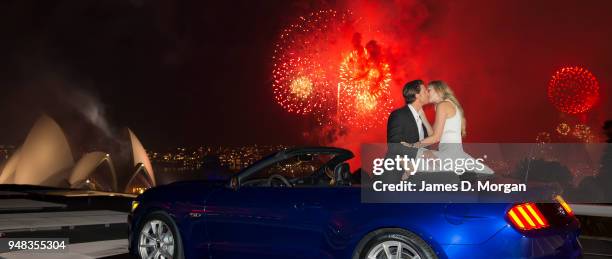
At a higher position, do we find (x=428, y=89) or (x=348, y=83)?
(x=348, y=83)

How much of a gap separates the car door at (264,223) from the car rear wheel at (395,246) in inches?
18.3

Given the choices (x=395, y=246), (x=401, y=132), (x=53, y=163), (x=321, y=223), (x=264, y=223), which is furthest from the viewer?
(x=53, y=163)

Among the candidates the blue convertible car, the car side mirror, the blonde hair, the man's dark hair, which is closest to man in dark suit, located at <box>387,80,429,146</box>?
the man's dark hair

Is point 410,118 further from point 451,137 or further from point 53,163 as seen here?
point 53,163

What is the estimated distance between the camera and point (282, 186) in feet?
23.0

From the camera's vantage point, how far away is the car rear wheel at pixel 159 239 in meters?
7.50

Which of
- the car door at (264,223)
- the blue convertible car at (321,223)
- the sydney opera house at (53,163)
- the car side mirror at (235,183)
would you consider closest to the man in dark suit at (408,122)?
the blue convertible car at (321,223)

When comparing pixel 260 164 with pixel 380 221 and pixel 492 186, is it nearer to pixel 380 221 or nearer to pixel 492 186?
pixel 380 221

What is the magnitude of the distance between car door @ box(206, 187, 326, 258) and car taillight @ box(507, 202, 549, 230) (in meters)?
1.52

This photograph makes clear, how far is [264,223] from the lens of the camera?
22.4 feet

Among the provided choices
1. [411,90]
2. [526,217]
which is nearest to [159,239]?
[411,90]

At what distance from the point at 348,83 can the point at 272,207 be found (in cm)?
2348

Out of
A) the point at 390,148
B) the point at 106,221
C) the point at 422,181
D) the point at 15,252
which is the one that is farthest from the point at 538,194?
the point at 106,221

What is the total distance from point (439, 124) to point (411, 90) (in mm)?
393
